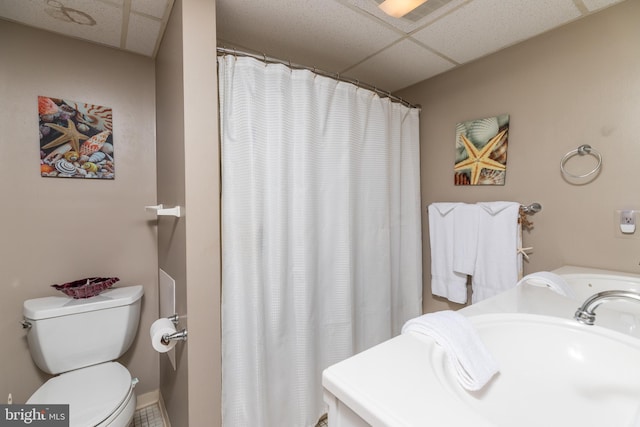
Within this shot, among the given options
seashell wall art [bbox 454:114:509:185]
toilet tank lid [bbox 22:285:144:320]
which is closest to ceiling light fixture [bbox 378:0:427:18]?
seashell wall art [bbox 454:114:509:185]

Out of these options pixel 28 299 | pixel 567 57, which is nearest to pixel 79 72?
pixel 28 299

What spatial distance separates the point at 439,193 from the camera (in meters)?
2.04

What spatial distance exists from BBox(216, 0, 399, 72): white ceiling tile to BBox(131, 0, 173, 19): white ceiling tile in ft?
0.80

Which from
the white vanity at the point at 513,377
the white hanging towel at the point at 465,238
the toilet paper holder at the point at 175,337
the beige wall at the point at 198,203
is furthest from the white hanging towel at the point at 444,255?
the toilet paper holder at the point at 175,337

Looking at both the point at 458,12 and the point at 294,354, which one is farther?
the point at 294,354

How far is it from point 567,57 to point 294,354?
2.07 m

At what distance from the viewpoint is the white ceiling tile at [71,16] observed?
126 cm

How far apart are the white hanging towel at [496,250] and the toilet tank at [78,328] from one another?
6.57ft

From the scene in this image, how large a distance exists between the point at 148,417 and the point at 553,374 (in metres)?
2.07

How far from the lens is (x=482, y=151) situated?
1.76 meters

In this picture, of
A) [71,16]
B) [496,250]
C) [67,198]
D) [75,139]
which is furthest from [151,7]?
[496,250]

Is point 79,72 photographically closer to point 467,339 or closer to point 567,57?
point 467,339

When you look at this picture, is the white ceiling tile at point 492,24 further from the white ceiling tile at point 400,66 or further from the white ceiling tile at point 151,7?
the white ceiling tile at point 151,7

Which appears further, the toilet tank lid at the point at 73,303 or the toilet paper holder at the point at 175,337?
the toilet tank lid at the point at 73,303
